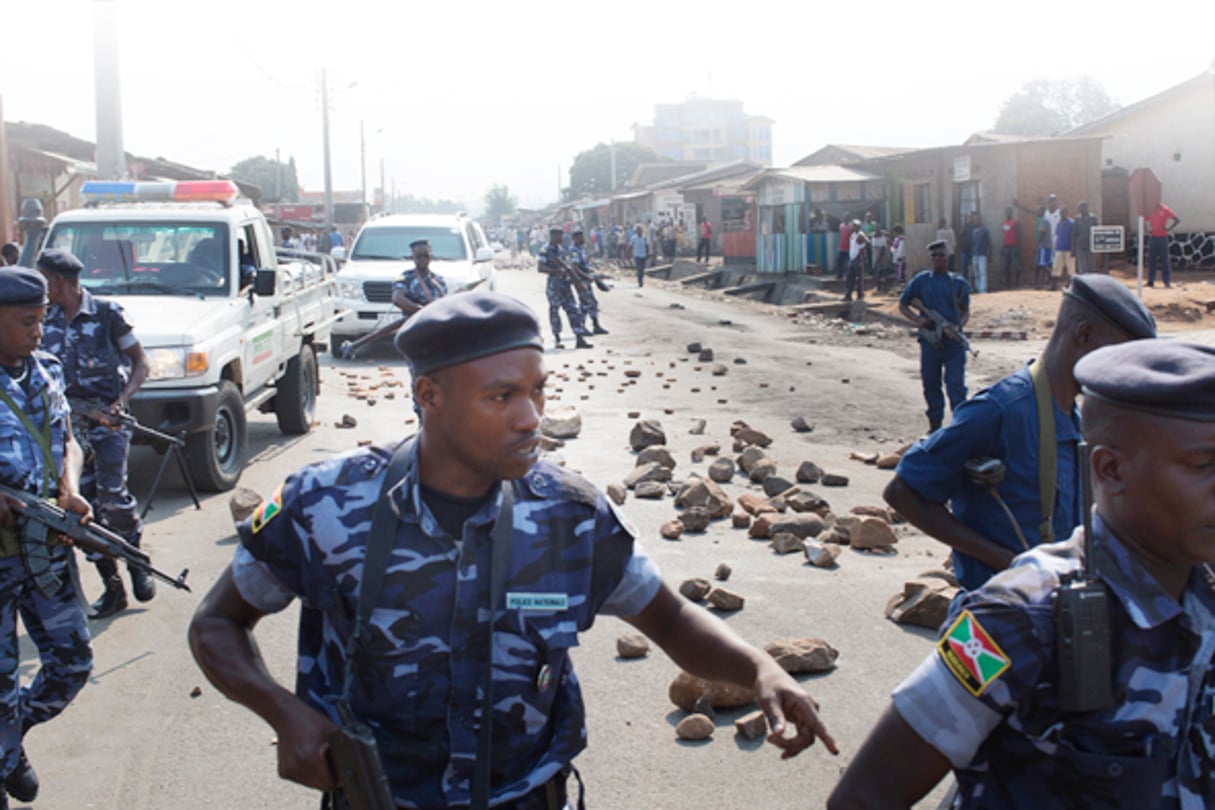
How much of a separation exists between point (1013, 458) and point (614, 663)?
2724 millimetres

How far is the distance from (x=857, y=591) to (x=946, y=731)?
4687mm

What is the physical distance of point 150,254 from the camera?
987 cm

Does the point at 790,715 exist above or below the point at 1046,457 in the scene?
below

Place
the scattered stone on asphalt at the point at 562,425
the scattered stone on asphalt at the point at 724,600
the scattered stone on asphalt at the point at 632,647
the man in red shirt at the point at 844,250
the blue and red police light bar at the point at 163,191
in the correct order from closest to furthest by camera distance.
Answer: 1. the scattered stone on asphalt at the point at 632,647
2. the scattered stone on asphalt at the point at 724,600
3. the blue and red police light bar at the point at 163,191
4. the scattered stone on asphalt at the point at 562,425
5. the man in red shirt at the point at 844,250

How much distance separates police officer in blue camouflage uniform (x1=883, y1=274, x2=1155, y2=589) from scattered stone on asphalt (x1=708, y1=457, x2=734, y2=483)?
581cm

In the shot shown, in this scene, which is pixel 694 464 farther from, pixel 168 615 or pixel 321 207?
pixel 321 207

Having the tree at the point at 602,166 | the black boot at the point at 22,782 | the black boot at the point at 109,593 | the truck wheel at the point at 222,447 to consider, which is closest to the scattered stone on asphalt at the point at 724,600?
the black boot at the point at 109,593

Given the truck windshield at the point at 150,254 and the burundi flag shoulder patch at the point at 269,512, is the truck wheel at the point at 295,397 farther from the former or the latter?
the burundi flag shoulder patch at the point at 269,512

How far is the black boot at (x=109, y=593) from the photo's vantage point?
6309 mm


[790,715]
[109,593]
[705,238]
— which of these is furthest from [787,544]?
[705,238]

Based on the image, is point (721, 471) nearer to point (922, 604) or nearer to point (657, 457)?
point (657, 457)

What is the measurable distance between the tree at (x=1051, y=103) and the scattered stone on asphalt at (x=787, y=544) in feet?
318

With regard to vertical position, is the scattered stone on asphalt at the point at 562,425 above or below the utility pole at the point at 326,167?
below

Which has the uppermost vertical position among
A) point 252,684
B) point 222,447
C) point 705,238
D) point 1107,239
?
point 705,238
